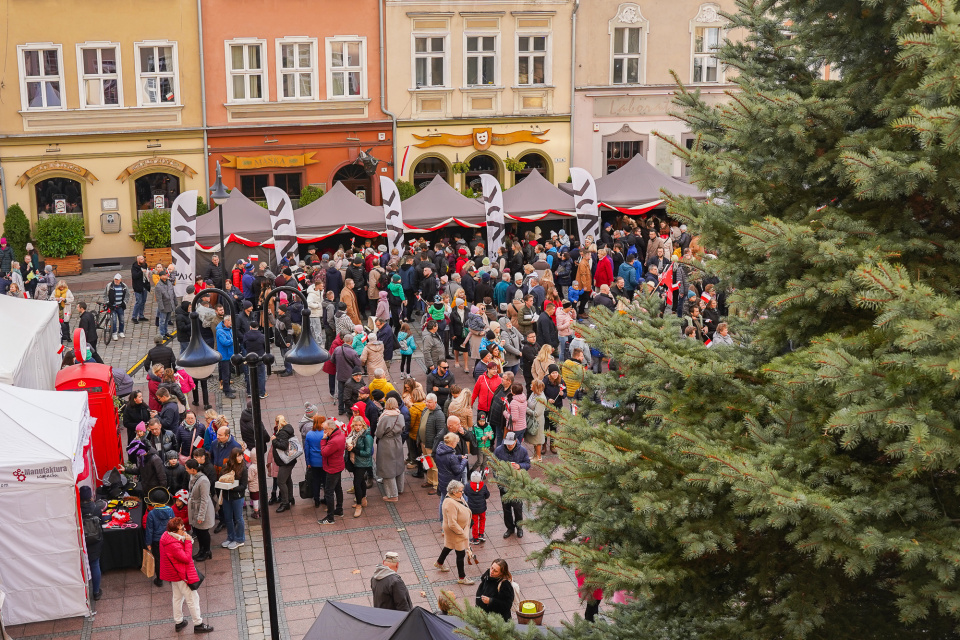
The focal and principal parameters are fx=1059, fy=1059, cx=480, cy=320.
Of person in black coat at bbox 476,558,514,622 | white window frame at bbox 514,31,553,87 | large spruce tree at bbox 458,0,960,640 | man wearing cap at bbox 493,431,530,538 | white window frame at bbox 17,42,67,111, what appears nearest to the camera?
large spruce tree at bbox 458,0,960,640

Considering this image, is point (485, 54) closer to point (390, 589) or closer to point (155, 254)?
point (155, 254)

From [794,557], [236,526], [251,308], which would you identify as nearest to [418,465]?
[236,526]

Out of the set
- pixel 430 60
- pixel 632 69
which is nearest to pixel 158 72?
pixel 430 60

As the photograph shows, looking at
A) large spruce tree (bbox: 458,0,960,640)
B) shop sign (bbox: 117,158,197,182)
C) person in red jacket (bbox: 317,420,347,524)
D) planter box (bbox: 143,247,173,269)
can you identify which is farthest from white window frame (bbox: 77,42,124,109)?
large spruce tree (bbox: 458,0,960,640)

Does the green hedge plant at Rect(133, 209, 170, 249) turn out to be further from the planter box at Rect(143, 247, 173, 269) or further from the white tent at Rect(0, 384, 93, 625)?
the white tent at Rect(0, 384, 93, 625)

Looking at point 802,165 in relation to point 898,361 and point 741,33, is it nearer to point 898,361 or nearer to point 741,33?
point 898,361

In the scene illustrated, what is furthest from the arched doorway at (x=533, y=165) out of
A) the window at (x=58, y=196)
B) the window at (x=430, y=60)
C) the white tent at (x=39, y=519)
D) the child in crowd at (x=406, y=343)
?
the white tent at (x=39, y=519)

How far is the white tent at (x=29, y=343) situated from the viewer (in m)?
14.4

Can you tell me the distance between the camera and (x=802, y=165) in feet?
22.1

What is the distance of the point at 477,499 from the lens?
527 inches

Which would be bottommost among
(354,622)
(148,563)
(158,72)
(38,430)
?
(148,563)

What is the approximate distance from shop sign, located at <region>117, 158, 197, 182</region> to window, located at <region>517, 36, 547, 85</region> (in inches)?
425

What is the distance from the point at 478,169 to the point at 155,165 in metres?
10.2

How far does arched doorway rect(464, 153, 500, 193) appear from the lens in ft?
113
